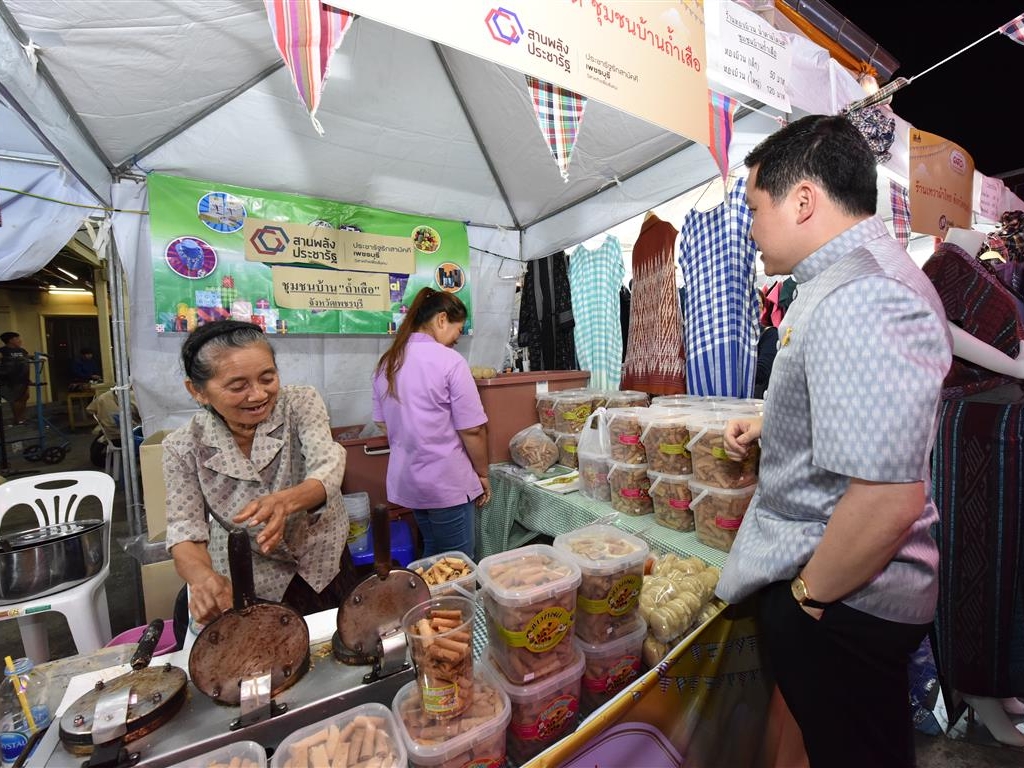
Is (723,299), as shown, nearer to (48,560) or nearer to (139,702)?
(139,702)

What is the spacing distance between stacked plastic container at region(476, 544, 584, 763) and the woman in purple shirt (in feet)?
4.56

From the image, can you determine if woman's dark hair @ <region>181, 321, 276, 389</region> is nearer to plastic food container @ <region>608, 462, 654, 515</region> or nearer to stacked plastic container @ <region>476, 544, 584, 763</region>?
stacked plastic container @ <region>476, 544, 584, 763</region>

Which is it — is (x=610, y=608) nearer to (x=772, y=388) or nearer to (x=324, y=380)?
(x=772, y=388)

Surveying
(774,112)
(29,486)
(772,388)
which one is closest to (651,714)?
(772,388)

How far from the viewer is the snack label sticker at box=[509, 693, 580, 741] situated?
979mm

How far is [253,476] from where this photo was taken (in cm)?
151

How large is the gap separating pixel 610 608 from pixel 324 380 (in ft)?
9.71

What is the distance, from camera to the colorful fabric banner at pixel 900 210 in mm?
3100

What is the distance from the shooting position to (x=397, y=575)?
3.32 ft

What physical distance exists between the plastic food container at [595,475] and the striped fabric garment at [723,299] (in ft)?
2.71

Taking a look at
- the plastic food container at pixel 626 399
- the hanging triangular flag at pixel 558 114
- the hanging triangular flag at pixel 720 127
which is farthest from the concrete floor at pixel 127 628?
the hanging triangular flag at pixel 558 114

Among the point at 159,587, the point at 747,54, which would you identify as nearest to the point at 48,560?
the point at 159,587

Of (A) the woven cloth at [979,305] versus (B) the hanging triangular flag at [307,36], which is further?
(A) the woven cloth at [979,305]

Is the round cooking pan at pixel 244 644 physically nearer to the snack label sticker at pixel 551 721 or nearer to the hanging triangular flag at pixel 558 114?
the snack label sticker at pixel 551 721
